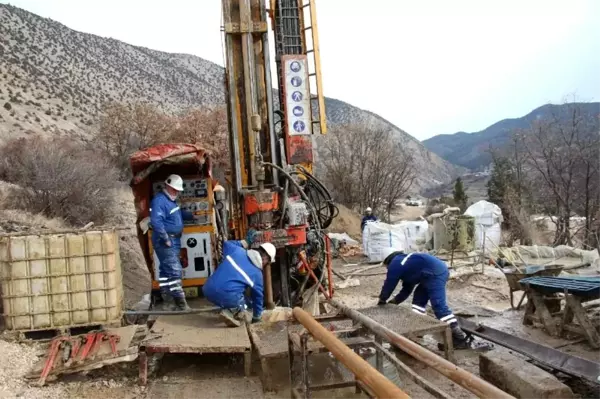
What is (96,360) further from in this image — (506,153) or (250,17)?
(506,153)

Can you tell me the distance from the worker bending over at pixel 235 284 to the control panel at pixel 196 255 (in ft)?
4.92

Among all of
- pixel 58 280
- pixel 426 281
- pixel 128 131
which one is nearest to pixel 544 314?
pixel 426 281

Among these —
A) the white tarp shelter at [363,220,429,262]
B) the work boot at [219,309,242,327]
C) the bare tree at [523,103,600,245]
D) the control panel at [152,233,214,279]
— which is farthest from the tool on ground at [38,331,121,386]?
the bare tree at [523,103,600,245]

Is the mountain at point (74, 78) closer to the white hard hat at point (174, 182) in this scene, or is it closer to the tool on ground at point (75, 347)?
the white hard hat at point (174, 182)

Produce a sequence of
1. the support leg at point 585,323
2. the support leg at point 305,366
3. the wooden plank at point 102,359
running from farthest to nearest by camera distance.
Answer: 1. the support leg at point 585,323
2. the wooden plank at point 102,359
3. the support leg at point 305,366

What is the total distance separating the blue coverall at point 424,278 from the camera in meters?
7.06

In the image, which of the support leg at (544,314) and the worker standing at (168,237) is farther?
the support leg at (544,314)

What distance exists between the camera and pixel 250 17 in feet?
27.5

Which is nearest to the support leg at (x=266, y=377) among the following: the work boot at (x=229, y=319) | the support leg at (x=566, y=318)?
the work boot at (x=229, y=319)

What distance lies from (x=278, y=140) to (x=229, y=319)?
3.15 meters

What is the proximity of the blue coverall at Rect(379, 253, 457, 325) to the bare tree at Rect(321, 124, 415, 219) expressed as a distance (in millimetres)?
21356

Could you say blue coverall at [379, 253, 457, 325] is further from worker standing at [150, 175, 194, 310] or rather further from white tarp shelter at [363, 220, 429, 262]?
white tarp shelter at [363, 220, 429, 262]

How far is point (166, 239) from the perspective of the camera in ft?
24.1

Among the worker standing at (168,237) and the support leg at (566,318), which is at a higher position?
the worker standing at (168,237)
